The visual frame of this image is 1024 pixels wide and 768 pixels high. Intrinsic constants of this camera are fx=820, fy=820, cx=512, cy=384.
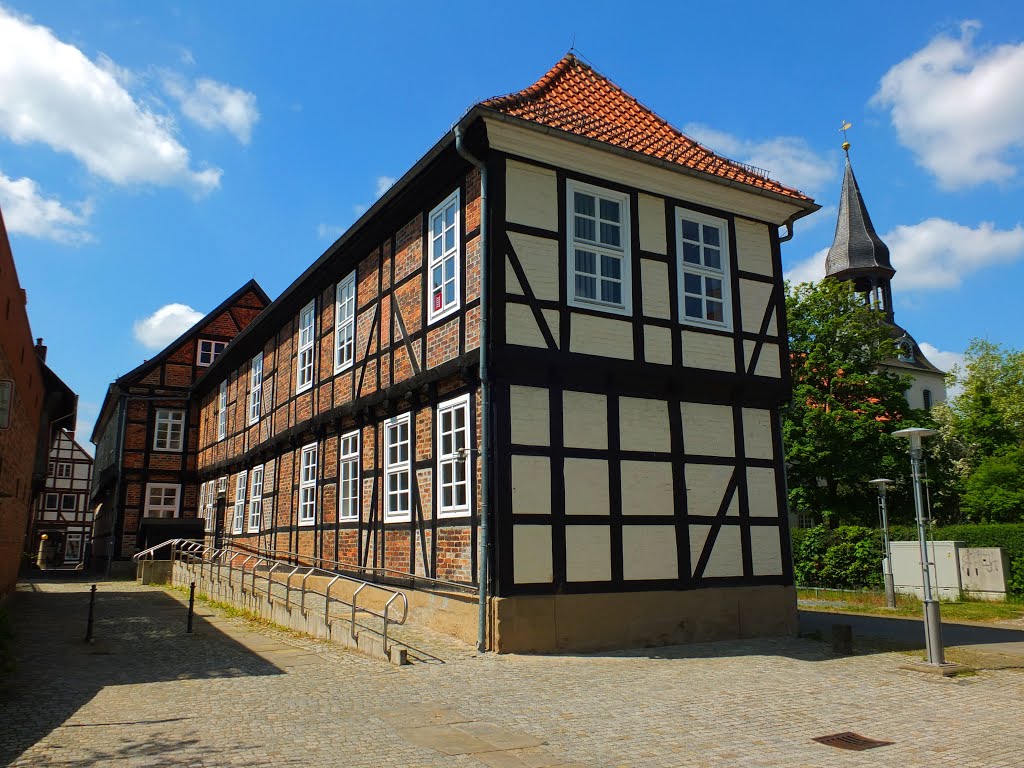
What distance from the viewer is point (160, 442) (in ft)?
100

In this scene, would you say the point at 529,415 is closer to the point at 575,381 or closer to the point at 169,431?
the point at 575,381

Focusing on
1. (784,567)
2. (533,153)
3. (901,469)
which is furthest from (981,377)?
(533,153)

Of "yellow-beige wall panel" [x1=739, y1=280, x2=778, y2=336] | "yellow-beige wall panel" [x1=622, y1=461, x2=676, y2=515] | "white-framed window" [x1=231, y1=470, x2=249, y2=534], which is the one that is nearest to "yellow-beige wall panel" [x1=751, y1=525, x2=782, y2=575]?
"yellow-beige wall panel" [x1=622, y1=461, x2=676, y2=515]

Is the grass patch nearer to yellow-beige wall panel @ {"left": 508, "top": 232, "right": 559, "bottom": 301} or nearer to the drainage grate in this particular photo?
yellow-beige wall panel @ {"left": 508, "top": 232, "right": 559, "bottom": 301}

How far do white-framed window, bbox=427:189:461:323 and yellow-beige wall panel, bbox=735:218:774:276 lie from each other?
15.9 feet

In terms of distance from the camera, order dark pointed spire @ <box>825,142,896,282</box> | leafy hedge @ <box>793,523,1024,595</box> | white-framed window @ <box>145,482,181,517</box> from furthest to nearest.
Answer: dark pointed spire @ <box>825,142,896,282</box>
white-framed window @ <box>145,482,181,517</box>
leafy hedge @ <box>793,523,1024,595</box>

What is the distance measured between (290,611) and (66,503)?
58150 millimetres

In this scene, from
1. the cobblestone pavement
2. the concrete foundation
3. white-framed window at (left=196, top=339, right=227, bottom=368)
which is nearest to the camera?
the cobblestone pavement

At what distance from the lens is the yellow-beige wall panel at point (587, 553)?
1102cm

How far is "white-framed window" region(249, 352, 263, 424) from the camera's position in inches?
881

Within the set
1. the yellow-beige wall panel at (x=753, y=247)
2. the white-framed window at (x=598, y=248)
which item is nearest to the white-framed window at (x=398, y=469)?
the white-framed window at (x=598, y=248)

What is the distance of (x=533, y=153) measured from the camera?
1165 centimetres

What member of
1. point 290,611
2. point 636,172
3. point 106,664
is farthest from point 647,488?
point 106,664

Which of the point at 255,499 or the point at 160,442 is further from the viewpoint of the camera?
the point at 160,442
